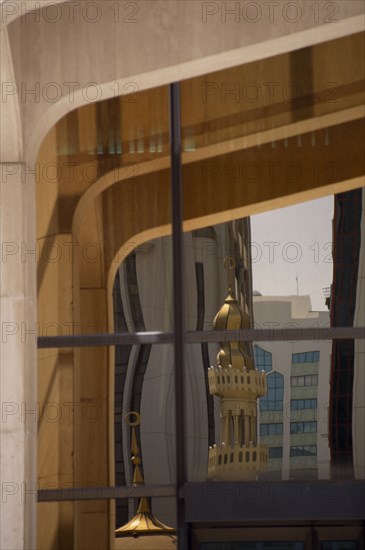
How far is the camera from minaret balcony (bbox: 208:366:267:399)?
9391 millimetres

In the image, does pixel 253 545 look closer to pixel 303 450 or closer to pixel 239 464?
pixel 239 464

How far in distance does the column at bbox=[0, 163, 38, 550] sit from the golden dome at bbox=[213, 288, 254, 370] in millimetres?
1655

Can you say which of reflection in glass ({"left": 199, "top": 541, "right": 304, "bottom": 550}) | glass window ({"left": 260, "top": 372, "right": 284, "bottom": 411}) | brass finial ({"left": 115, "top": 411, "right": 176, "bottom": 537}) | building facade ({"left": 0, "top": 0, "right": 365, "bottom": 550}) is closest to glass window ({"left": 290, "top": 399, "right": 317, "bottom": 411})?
glass window ({"left": 260, "top": 372, "right": 284, "bottom": 411})

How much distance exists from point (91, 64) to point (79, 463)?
353cm

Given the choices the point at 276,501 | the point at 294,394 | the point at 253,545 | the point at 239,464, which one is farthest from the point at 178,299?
the point at 253,545

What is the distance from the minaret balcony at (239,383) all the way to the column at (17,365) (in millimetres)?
1635

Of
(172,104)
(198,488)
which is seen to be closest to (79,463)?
(198,488)

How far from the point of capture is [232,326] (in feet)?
31.0

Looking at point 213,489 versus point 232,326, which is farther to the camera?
point 232,326

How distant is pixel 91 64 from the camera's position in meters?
9.37

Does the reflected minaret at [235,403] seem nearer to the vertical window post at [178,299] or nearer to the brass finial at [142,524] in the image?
the vertical window post at [178,299]

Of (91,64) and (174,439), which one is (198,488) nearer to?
(174,439)

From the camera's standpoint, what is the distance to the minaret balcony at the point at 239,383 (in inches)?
370

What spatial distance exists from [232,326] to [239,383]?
51 cm
